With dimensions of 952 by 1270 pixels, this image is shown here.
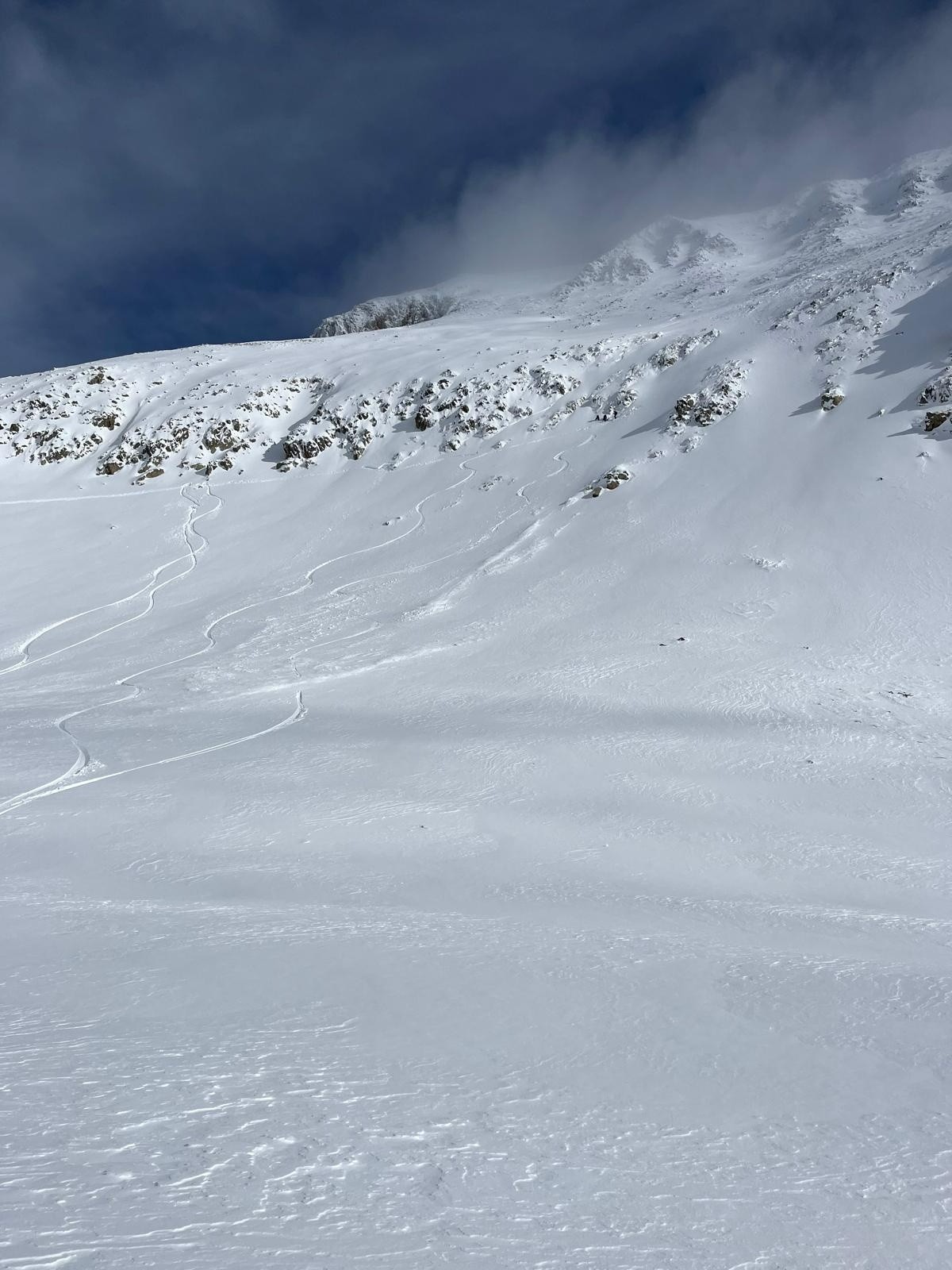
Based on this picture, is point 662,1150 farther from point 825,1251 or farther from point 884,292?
point 884,292

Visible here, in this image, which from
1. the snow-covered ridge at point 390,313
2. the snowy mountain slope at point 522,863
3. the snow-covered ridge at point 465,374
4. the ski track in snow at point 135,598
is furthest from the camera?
the snow-covered ridge at point 390,313

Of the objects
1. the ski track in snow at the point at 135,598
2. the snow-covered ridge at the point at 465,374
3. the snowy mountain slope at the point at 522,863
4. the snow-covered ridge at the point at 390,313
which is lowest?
the snowy mountain slope at the point at 522,863

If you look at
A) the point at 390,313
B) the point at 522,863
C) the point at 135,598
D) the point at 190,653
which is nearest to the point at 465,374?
the point at 135,598

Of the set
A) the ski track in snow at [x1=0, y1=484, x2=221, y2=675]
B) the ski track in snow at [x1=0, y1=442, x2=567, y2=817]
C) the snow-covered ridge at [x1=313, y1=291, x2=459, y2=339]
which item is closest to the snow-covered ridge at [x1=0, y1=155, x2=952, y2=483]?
the ski track in snow at [x1=0, y1=442, x2=567, y2=817]

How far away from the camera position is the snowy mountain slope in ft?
9.82

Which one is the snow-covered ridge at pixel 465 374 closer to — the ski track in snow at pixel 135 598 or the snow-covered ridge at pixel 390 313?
the ski track in snow at pixel 135 598

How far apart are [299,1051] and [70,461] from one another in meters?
47.1

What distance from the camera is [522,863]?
302 inches

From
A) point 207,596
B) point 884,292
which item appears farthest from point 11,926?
point 884,292

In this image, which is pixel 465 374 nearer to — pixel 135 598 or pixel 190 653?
pixel 135 598

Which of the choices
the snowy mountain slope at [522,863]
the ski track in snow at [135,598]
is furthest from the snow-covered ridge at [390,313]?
the snowy mountain slope at [522,863]

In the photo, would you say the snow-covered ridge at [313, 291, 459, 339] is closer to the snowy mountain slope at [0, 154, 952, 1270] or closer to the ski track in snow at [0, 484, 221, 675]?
the ski track in snow at [0, 484, 221, 675]

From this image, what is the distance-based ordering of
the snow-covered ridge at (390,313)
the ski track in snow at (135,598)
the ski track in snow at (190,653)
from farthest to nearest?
the snow-covered ridge at (390,313) → the ski track in snow at (135,598) → the ski track in snow at (190,653)

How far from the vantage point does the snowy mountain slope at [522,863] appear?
118 inches
